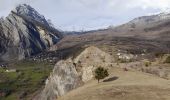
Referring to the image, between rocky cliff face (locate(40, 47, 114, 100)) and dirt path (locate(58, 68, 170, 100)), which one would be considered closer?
dirt path (locate(58, 68, 170, 100))

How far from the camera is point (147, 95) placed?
73.0 metres

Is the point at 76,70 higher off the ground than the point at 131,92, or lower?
higher

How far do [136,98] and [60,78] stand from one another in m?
88.7

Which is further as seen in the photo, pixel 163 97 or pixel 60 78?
pixel 60 78

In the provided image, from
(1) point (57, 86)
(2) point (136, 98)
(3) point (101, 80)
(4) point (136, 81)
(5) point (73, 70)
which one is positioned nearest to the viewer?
(2) point (136, 98)

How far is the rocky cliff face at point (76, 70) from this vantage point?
5123 inches

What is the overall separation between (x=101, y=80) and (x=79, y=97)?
22.0 m

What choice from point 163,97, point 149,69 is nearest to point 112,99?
point 163,97

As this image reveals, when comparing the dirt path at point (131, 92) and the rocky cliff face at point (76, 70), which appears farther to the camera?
the rocky cliff face at point (76, 70)

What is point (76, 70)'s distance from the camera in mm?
141000

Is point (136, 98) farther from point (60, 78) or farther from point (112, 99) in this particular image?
point (60, 78)

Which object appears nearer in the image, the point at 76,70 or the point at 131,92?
the point at 131,92

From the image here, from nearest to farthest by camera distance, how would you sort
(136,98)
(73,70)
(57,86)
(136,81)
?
(136,98), (136,81), (73,70), (57,86)

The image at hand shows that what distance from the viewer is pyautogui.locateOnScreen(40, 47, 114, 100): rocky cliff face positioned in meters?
130
